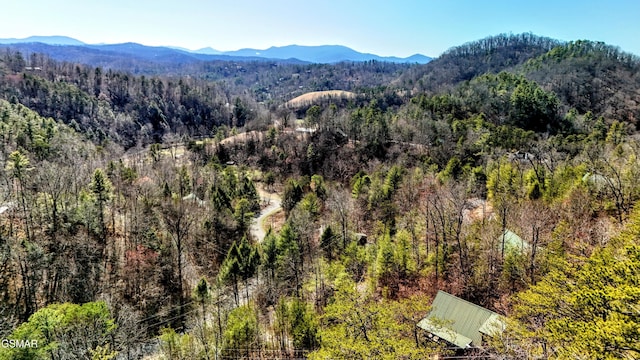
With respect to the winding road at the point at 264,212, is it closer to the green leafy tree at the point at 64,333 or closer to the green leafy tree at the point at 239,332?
the green leafy tree at the point at 239,332

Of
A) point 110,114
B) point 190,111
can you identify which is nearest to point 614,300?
point 110,114

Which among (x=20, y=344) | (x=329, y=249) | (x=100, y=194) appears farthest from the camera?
(x=329, y=249)

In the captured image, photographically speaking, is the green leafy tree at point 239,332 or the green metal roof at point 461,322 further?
the green leafy tree at point 239,332

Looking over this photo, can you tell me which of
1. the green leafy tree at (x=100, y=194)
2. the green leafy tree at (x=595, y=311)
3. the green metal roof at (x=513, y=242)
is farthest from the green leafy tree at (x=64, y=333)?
the green metal roof at (x=513, y=242)

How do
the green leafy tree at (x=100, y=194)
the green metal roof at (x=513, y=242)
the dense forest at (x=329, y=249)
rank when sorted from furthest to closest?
the green leafy tree at (x=100, y=194)
the green metal roof at (x=513, y=242)
the dense forest at (x=329, y=249)

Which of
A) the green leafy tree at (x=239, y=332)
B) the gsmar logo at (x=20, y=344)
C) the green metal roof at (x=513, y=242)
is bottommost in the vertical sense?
the green leafy tree at (x=239, y=332)

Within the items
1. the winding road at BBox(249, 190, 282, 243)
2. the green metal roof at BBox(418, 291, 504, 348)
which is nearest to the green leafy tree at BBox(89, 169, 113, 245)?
the winding road at BBox(249, 190, 282, 243)

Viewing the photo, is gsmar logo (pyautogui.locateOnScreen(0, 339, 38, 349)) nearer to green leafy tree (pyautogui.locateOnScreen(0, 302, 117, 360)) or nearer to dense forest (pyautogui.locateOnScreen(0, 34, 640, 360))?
green leafy tree (pyautogui.locateOnScreen(0, 302, 117, 360))

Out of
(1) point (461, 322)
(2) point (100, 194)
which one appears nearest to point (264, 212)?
(2) point (100, 194)

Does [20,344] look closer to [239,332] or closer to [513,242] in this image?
[239,332]
